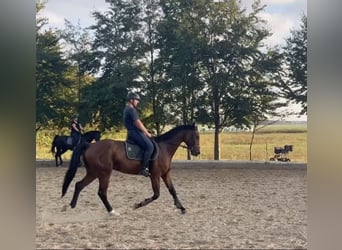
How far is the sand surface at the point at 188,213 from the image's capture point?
7.03 ft

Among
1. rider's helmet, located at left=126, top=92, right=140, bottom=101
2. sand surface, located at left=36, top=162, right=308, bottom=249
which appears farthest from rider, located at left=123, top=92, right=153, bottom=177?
sand surface, located at left=36, top=162, right=308, bottom=249

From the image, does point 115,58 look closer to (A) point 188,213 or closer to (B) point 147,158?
(B) point 147,158

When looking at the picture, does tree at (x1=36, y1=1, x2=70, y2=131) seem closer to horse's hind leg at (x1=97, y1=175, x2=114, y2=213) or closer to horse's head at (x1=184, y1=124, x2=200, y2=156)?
horse's hind leg at (x1=97, y1=175, x2=114, y2=213)

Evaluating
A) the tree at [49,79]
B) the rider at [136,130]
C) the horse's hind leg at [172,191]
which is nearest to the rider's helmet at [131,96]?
the rider at [136,130]

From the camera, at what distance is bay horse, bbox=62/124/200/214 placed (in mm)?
2191

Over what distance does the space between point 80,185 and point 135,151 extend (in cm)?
30

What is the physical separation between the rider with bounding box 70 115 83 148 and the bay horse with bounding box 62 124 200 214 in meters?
0.03

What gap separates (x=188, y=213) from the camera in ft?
7.20

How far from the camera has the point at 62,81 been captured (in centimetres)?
219

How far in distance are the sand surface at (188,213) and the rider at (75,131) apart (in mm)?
130

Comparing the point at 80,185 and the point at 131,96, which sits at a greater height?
the point at 131,96

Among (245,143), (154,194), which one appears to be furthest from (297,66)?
(154,194)

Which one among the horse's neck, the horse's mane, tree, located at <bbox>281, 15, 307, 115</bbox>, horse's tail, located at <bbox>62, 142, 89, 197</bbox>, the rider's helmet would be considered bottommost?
A: horse's tail, located at <bbox>62, 142, 89, 197</bbox>
